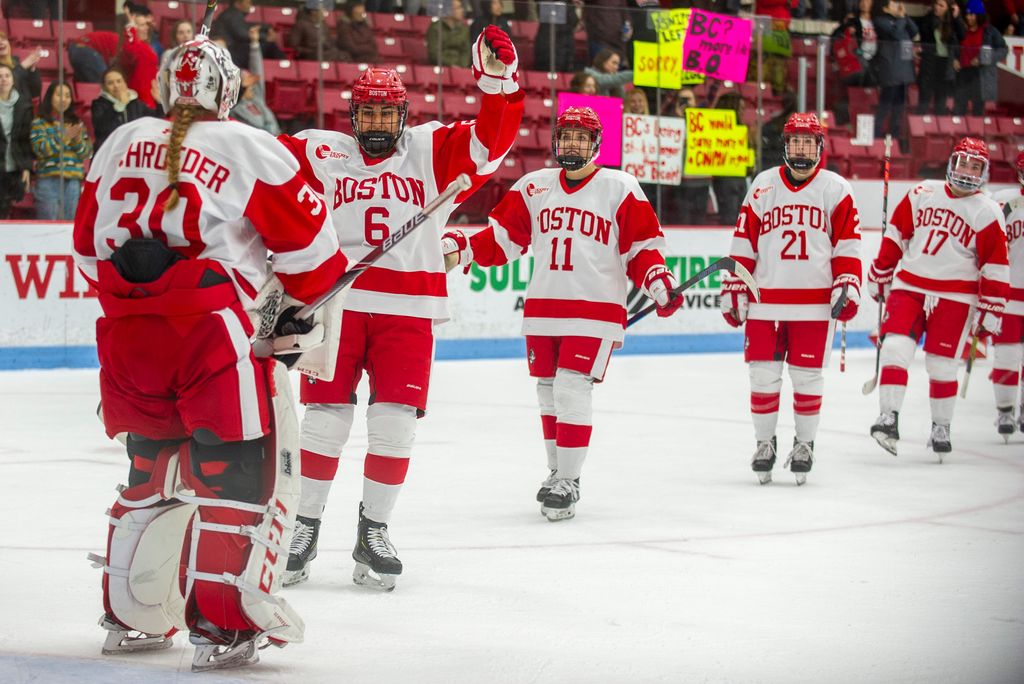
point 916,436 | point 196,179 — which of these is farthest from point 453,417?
point 196,179

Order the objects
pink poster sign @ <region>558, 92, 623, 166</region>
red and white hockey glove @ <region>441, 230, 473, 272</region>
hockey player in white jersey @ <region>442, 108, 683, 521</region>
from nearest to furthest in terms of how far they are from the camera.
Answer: red and white hockey glove @ <region>441, 230, 473, 272</region>
hockey player in white jersey @ <region>442, 108, 683, 521</region>
pink poster sign @ <region>558, 92, 623, 166</region>

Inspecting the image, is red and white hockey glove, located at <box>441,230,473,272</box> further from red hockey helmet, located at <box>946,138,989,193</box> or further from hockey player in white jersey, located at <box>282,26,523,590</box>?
red hockey helmet, located at <box>946,138,989,193</box>

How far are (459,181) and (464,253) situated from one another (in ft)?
4.19

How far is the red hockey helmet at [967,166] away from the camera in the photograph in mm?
6023

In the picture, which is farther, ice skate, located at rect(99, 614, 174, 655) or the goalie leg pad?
ice skate, located at rect(99, 614, 174, 655)

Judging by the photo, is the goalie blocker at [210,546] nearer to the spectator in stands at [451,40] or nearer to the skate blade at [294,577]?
the skate blade at [294,577]

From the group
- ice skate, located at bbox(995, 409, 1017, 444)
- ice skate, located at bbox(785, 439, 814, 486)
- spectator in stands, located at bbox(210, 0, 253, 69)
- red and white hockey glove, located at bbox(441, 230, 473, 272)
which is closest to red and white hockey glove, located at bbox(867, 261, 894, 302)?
ice skate, located at bbox(995, 409, 1017, 444)

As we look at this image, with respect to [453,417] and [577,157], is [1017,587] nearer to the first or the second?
[577,157]

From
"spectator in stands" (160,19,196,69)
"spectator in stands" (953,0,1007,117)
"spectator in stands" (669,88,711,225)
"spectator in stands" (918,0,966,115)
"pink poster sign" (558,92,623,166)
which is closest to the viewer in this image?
"spectator in stands" (160,19,196,69)

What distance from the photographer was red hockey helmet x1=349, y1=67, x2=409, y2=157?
12.0 feet

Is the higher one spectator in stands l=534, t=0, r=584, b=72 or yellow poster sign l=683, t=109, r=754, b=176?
spectator in stands l=534, t=0, r=584, b=72

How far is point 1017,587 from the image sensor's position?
362 centimetres

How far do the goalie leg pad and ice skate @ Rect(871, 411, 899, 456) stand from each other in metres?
3.63

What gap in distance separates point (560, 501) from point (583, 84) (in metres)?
5.88
